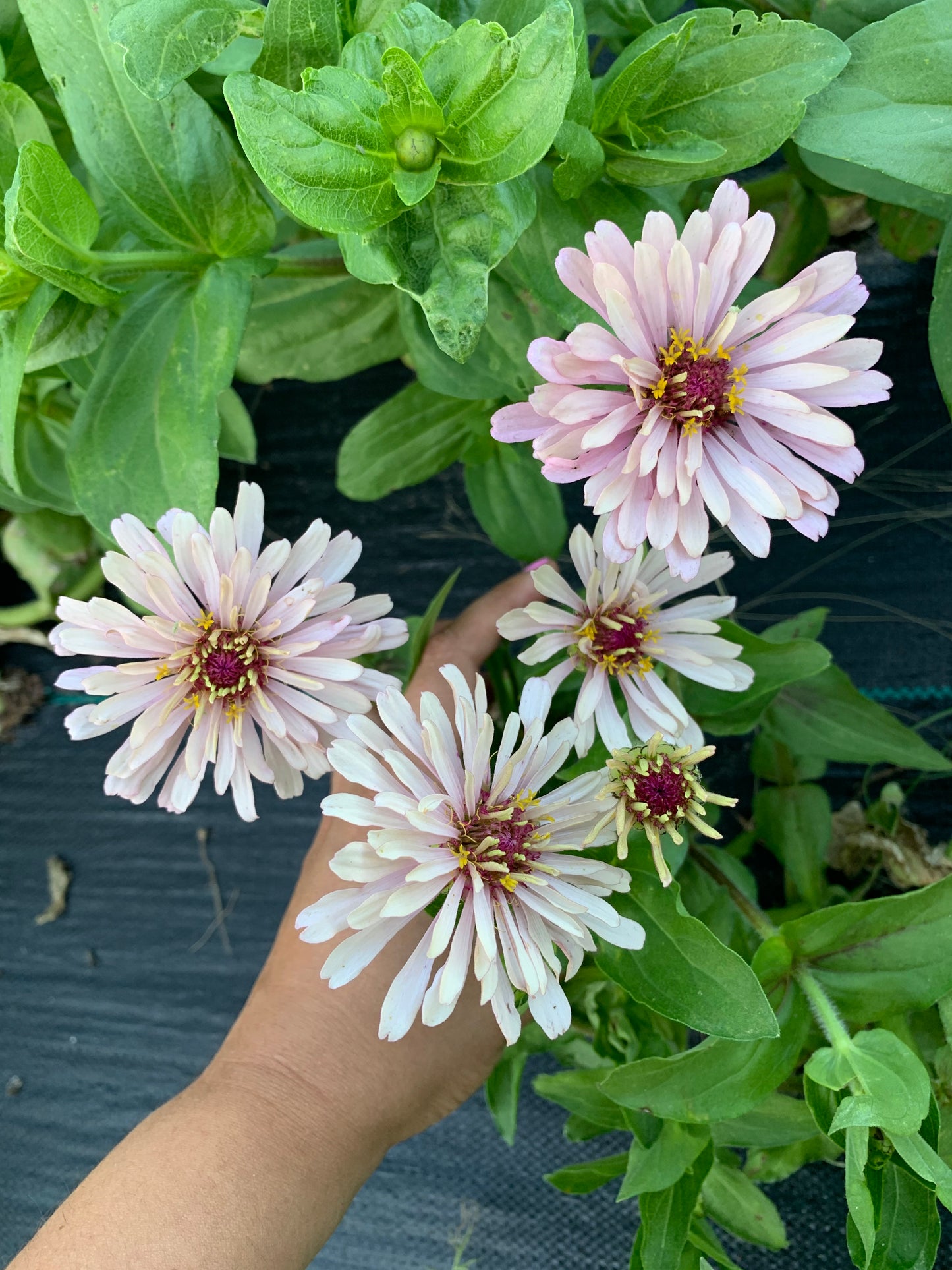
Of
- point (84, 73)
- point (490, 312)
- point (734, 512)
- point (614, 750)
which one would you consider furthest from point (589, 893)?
point (84, 73)

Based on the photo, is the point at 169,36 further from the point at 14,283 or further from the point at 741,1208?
the point at 741,1208

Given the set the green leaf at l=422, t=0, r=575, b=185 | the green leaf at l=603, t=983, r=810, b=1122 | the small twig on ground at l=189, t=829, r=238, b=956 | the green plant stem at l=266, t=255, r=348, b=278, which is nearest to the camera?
the green leaf at l=422, t=0, r=575, b=185

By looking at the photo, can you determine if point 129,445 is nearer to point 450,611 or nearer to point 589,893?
point 589,893

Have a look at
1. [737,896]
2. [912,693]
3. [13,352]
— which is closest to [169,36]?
[13,352]

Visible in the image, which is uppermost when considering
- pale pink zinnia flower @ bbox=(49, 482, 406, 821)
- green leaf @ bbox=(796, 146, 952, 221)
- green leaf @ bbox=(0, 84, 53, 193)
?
green leaf @ bbox=(0, 84, 53, 193)

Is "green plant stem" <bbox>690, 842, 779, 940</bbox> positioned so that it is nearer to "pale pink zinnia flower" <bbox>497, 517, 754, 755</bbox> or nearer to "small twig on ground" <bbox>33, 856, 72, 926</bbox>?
"pale pink zinnia flower" <bbox>497, 517, 754, 755</bbox>

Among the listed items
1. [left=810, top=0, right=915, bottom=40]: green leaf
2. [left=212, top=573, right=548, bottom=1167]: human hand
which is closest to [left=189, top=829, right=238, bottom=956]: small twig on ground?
[left=212, top=573, right=548, bottom=1167]: human hand

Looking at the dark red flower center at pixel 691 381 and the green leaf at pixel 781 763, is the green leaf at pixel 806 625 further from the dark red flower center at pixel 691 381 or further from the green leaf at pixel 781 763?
the dark red flower center at pixel 691 381
